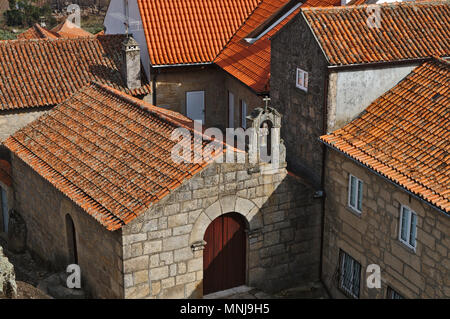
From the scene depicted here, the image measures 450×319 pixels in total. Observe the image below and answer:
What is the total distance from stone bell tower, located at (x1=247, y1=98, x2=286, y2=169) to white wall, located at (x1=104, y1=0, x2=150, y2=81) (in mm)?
10833

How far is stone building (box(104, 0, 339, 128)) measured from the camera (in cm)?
2691

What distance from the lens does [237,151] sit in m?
17.1

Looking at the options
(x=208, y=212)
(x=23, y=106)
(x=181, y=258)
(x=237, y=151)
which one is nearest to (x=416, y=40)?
(x=237, y=151)

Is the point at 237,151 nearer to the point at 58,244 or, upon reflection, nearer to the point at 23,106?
the point at 58,244

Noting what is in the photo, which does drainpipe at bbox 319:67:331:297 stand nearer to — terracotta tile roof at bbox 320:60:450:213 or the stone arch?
terracotta tile roof at bbox 320:60:450:213

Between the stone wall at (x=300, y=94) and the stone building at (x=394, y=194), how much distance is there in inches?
31.0

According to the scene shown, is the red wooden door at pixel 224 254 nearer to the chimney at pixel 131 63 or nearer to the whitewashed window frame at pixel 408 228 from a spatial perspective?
the whitewashed window frame at pixel 408 228

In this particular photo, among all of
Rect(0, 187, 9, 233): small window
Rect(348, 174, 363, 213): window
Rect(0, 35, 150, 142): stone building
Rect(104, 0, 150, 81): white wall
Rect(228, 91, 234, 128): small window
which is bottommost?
Rect(0, 187, 9, 233): small window

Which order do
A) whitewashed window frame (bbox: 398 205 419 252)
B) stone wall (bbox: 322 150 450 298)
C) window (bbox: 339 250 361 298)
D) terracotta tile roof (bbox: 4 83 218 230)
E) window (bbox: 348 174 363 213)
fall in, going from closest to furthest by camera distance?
stone wall (bbox: 322 150 450 298) → whitewashed window frame (bbox: 398 205 419 252) → terracotta tile roof (bbox: 4 83 218 230) → window (bbox: 348 174 363 213) → window (bbox: 339 250 361 298)

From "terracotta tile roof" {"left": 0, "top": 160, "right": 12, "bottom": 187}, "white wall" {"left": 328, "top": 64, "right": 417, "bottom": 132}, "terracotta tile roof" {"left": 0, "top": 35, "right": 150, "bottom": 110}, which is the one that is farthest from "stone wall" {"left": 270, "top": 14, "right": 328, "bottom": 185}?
"terracotta tile roof" {"left": 0, "top": 160, "right": 12, "bottom": 187}

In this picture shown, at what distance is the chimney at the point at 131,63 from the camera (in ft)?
86.3

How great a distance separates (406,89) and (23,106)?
1362 cm

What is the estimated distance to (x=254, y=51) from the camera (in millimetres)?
26328

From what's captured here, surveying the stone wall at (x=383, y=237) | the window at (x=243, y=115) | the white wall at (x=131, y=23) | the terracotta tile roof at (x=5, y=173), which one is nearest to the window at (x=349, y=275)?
the stone wall at (x=383, y=237)
